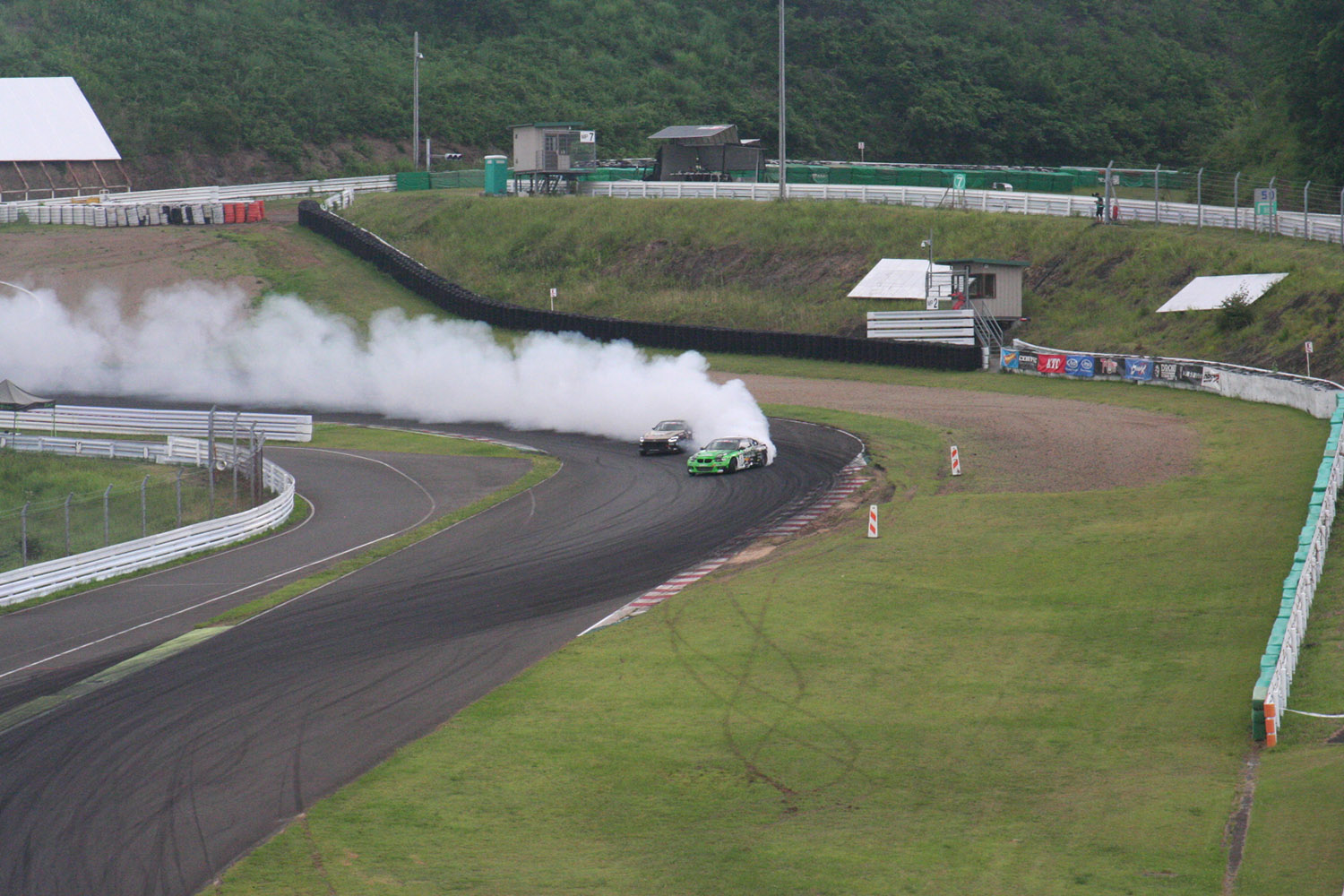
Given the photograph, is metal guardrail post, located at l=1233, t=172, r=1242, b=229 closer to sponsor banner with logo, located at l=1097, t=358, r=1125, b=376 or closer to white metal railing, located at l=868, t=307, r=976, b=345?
white metal railing, located at l=868, t=307, r=976, b=345

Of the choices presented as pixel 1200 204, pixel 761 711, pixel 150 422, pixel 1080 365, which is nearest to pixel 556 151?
pixel 1200 204

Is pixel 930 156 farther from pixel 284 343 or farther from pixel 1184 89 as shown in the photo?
pixel 284 343

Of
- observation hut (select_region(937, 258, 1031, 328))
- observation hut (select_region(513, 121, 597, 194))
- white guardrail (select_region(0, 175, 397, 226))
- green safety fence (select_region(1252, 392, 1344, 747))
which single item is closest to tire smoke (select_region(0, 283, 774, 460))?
observation hut (select_region(937, 258, 1031, 328))

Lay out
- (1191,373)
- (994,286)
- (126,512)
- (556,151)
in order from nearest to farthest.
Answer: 1. (126,512)
2. (1191,373)
3. (994,286)
4. (556,151)

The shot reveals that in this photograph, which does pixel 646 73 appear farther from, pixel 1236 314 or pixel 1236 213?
pixel 1236 314

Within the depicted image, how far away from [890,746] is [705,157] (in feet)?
232

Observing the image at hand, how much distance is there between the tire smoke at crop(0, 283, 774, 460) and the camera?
48.3 metres

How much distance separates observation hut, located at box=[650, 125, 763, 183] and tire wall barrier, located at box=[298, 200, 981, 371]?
19338 mm

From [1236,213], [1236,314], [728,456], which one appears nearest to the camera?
[728,456]

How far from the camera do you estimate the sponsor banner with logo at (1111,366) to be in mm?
53281

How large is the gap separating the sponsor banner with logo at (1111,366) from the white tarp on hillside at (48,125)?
70.5m

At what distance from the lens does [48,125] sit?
95125 millimetres

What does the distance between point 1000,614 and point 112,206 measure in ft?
231

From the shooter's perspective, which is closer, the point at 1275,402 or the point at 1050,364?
the point at 1275,402
